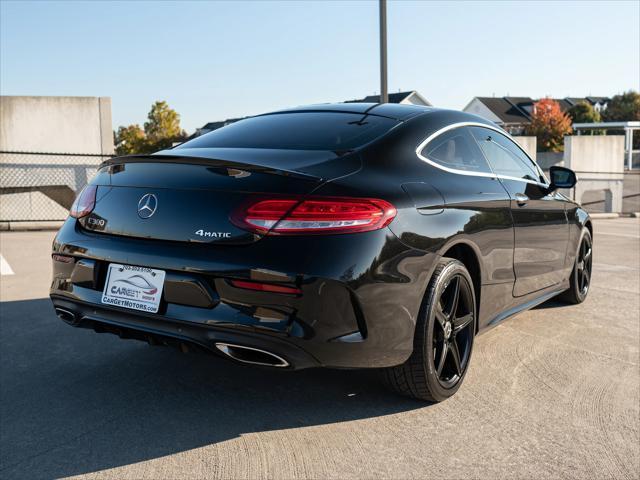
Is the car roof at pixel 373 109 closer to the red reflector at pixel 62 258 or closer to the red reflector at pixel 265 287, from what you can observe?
the red reflector at pixel 265 287

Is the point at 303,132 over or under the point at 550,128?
under

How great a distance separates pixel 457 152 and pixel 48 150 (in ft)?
39.1

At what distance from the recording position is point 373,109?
4129 mm

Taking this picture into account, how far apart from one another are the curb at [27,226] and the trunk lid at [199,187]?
32.9ft

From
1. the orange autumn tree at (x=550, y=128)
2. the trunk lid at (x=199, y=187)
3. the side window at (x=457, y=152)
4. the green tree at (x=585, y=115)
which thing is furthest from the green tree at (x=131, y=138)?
the trunk lid at (x=199, y=187)

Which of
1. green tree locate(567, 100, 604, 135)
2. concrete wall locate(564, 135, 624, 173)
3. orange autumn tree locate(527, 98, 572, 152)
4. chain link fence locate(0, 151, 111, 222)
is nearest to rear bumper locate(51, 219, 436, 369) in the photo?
chain link fence locate(0, 151, 111, 222)

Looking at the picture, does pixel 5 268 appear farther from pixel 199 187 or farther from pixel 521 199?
pixel 521 199

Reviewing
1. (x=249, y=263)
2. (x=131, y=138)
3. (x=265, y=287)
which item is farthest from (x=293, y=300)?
(x=131, y=138)

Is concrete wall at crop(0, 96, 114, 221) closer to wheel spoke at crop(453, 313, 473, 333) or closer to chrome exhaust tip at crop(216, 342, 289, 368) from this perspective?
wheel spoke at crop(453, 313, 473, 333)

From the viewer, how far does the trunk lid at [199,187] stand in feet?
9.67

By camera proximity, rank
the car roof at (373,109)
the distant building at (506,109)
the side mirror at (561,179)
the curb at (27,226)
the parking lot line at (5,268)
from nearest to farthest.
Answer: the car roof at (373,109) → the side mirror at (561,179) → the parking lot line at (5,268) → the curb at (27,226) → the distant building at (506,109)

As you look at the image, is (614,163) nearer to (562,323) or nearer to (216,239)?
(562,323)

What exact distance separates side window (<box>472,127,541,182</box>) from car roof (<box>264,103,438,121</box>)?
0.50m

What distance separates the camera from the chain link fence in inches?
512
